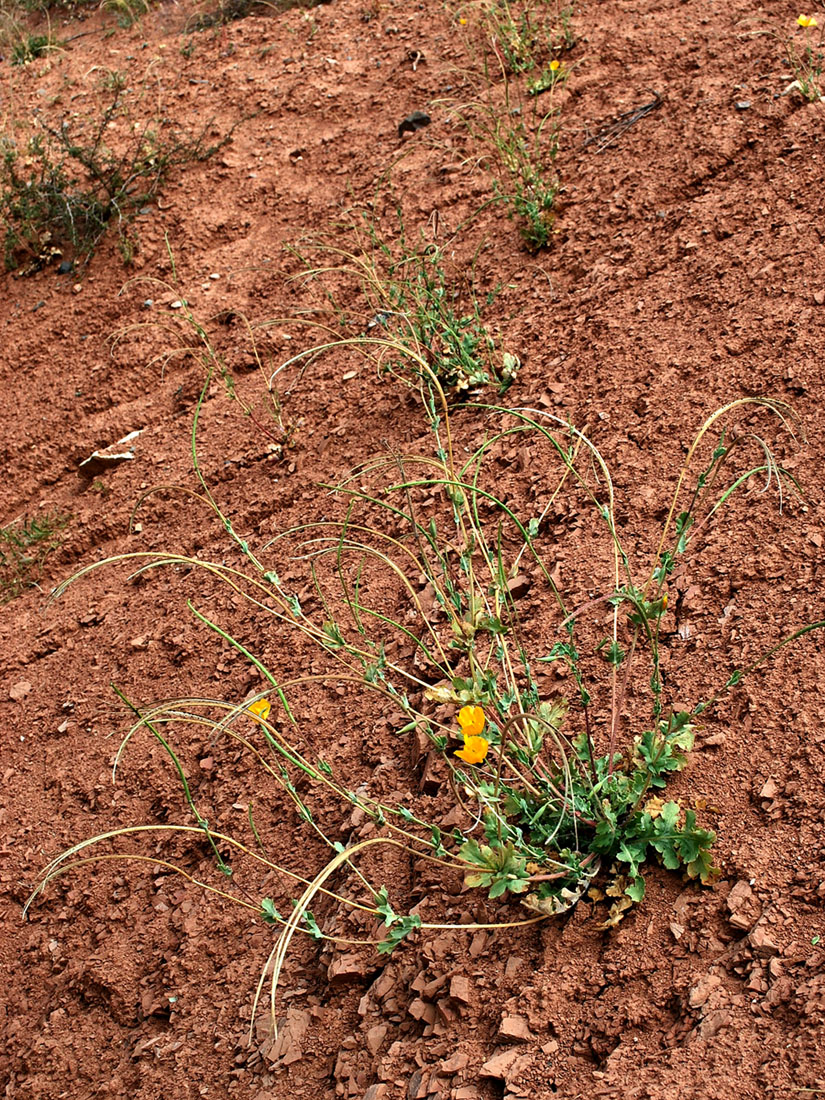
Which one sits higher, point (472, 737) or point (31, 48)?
point (31, 48)

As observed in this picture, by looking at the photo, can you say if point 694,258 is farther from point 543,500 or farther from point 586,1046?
point 586,1046

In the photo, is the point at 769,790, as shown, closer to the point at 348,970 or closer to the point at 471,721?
the point at 471,721

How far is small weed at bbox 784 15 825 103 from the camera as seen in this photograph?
2.85m

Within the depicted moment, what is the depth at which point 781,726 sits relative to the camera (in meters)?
1.65

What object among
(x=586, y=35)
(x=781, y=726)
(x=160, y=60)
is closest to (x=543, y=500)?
(x=781, y=726)

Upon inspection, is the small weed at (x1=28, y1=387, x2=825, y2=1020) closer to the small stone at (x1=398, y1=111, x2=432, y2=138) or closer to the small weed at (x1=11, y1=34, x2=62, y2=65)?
the small stone at (x1=398, y1=111, x2=432, y2=138)

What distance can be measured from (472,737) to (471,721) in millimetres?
28

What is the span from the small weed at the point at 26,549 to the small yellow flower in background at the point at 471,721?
2144mm

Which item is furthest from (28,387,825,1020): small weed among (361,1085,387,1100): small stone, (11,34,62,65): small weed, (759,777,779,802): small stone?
(11,34,62,65): small weed

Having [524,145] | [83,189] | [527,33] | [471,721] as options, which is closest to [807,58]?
[524,145]

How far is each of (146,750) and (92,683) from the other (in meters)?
0.38

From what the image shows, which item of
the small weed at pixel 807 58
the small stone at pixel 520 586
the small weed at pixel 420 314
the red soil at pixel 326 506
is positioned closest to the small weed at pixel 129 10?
the red soil at pixel 326 506

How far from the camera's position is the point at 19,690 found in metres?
2.75

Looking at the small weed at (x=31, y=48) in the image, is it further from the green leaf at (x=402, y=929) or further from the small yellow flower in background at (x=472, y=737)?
the green leaf at (x=402, y=929)
